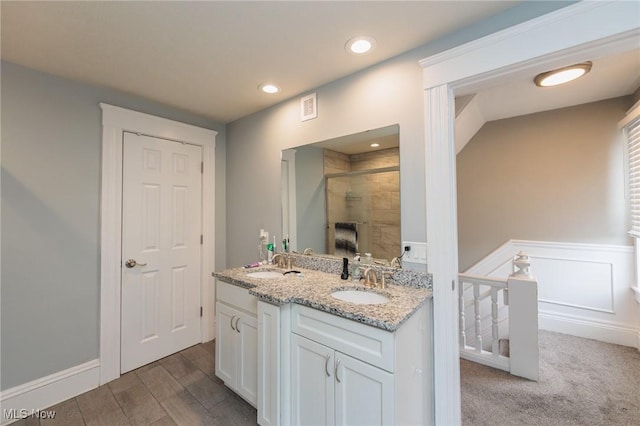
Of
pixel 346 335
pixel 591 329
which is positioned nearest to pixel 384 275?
pixel 346 335

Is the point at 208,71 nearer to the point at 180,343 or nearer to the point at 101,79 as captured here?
the point at 101,79

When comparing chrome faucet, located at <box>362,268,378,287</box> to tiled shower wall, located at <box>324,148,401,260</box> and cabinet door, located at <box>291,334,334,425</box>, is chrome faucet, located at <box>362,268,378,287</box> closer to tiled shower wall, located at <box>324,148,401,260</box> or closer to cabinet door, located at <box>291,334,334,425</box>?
tiled shower wall, located at <box>324,148,401,260</box>

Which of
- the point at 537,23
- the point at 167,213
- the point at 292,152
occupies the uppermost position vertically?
the point at 537,23

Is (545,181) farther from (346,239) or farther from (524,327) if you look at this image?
(346,239)

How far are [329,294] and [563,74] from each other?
94.0 inches

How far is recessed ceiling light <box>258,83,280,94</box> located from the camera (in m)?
2.11

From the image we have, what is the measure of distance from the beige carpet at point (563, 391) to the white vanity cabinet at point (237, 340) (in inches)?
57.2

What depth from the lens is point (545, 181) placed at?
2998 mm

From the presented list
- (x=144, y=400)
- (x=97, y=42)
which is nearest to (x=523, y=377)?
(x=144, y=400)

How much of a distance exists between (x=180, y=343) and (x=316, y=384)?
193cm

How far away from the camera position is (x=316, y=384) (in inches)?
52.2

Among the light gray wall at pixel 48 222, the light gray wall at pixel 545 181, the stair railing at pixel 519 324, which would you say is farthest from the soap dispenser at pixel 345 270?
the light gray wall at pixel 545 181

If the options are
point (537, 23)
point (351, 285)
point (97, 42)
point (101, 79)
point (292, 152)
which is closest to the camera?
point (537, 23)
